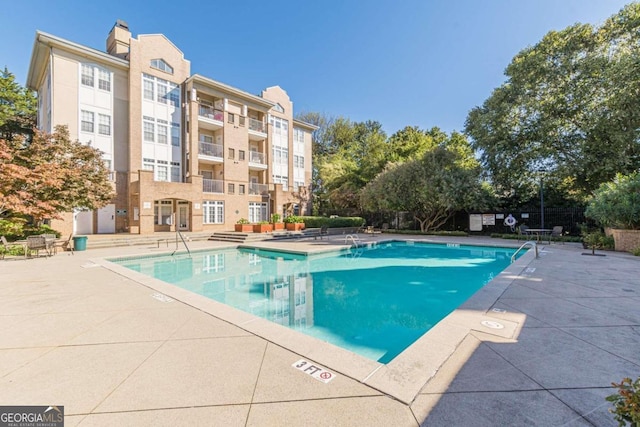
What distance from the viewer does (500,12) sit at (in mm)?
12688

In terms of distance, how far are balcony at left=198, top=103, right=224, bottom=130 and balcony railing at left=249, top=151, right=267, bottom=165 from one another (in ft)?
11.8

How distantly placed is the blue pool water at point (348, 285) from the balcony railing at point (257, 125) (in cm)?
1522

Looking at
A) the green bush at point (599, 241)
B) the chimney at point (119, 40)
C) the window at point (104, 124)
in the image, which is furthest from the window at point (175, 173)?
the green bush at point (599, 241)

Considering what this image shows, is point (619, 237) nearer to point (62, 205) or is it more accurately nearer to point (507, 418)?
point (507, 418)

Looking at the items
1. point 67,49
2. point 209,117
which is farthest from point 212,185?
point 67,49

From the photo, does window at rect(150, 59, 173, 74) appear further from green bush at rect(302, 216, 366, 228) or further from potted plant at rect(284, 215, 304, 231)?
green bush at rect(302, 216, 366, 228)

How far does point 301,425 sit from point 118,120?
23411 millimetres

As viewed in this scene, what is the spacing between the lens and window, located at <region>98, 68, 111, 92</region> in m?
18.8

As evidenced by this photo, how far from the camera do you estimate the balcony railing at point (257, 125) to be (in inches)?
1024

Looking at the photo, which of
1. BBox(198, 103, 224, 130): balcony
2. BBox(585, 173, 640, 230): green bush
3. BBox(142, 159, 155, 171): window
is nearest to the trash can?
BBox(142, 159, 155, 171): window

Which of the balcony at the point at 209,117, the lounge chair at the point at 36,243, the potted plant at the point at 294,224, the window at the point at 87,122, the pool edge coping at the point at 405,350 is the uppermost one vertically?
the balcony at the point at 209,117

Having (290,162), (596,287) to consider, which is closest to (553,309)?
(596,287)

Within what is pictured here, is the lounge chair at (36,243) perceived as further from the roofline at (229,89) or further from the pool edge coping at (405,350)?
the roofline at (229,89)

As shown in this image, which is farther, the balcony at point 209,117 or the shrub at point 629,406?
the balcony at point 209,117
